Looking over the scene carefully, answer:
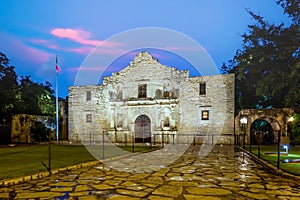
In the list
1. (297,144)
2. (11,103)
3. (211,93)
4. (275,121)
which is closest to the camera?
(297,144)

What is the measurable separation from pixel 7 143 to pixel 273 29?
2312 centimetres

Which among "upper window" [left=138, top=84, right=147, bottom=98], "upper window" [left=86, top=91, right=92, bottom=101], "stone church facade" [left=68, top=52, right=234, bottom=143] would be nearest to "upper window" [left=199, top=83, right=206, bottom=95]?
"stone church facade" [left=68, top=52, right=234, bottom=143]

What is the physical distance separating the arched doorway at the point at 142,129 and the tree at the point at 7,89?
10975mm

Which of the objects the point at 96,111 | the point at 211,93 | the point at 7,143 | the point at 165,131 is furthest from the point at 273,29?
the point at 7,143

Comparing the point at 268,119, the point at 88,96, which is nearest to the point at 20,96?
the point at 88,96

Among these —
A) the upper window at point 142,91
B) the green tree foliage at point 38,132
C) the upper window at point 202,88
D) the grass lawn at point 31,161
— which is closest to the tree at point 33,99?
the green tree foliage at point 38,132

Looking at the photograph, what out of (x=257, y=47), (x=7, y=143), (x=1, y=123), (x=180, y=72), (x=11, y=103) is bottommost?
(x=7, y=143)

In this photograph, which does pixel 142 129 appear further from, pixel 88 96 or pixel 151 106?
pixel 88 96

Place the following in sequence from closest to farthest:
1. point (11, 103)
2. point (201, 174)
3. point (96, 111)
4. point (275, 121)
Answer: point (201, 174) → point (275, 121) → point (11, 103) → point (96, 111)

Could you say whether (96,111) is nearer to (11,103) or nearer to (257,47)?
(11,103)

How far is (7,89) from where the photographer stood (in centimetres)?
2462

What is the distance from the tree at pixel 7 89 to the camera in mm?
21495

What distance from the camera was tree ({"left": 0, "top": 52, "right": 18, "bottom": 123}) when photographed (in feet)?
70.5

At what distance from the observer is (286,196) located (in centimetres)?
477
